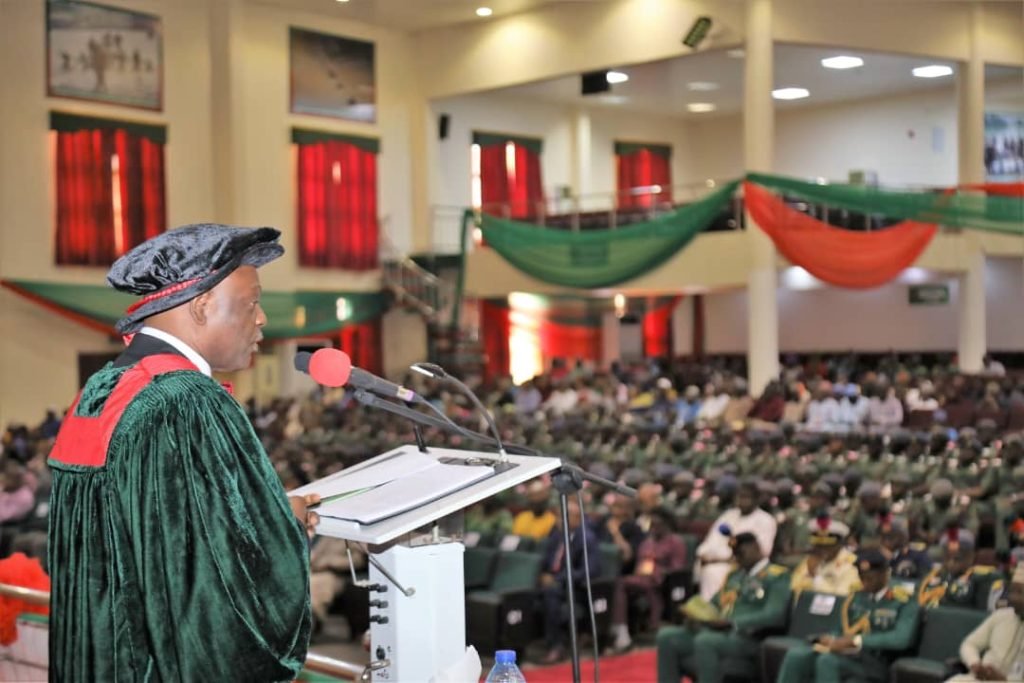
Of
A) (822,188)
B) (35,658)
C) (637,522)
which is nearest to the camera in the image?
(35,658)

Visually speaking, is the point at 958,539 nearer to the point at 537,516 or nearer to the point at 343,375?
the point at 537,516

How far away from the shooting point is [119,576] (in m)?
1.98

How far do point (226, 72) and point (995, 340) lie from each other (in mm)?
12284

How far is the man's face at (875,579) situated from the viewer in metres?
6.30

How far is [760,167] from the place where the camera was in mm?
15898

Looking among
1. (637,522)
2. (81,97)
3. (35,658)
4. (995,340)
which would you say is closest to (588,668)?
(637,522)

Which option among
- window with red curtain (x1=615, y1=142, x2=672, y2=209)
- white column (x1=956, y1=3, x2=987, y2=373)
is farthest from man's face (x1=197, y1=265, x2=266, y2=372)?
window with red curtain (x1=615, y1=142, x2=672, y2=209)

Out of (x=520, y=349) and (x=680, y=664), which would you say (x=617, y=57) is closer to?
(x=520, y=349)

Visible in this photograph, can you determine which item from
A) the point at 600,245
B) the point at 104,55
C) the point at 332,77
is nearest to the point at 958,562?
the point at 600,245

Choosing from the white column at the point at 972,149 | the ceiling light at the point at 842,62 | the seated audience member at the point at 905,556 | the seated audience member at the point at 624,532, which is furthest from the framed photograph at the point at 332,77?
the seated audience member at the point at 905,556

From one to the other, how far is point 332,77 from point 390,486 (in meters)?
18.4

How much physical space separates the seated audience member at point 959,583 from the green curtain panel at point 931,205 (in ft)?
11.9

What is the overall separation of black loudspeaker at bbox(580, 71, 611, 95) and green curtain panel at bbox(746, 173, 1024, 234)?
23.1 feet

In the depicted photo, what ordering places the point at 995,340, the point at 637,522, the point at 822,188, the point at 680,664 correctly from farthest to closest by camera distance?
the point at 995,340, the point at 822,188, the point at 637,522, the point at 680,664
